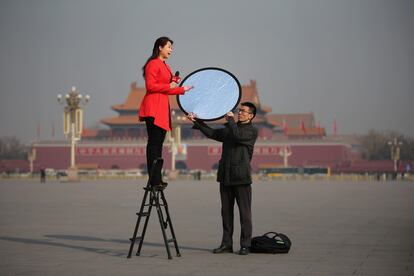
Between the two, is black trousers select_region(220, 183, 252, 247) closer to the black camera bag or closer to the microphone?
the black camera bag

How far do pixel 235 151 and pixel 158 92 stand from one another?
3.33 feet

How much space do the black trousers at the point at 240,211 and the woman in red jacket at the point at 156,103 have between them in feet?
2.48

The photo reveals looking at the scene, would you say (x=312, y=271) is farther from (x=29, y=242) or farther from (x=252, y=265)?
(x=29, y=242)

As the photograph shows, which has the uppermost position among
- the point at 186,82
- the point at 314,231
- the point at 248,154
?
the point at 186,82

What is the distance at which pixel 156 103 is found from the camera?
7.09 metres

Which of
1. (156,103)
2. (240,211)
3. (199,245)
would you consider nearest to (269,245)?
(240,211)

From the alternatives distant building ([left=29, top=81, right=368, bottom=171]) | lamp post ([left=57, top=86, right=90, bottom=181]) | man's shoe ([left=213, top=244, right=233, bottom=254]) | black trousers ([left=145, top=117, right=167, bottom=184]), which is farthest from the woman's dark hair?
distant building ([left=29, top=81, right=368, bottom=171])

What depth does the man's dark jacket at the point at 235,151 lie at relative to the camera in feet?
24.7

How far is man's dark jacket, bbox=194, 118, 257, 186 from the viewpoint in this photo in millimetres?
7543

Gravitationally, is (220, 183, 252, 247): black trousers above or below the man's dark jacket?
below

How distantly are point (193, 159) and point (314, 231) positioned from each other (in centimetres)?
6486

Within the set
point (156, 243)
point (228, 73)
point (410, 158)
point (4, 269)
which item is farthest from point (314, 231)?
point (410, 158)

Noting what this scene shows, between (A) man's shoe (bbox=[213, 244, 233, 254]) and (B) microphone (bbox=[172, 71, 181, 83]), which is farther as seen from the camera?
(A) man's shoe (bbox=[213, 244, 233, 254])

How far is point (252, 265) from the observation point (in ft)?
21.7
